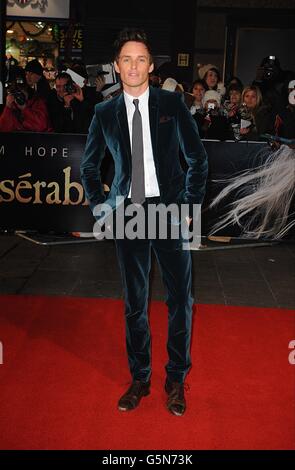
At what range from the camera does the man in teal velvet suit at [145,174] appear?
3.20 metres

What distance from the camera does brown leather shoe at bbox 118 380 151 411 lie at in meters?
3.37

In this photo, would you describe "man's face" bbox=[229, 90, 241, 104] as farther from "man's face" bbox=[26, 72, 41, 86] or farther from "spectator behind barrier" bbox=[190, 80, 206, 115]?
"man's face" bbox=[26, 72, 41, 86]

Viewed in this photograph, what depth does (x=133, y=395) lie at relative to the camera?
344 cm

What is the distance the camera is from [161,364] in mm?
4055

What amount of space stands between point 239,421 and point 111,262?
12.1ft

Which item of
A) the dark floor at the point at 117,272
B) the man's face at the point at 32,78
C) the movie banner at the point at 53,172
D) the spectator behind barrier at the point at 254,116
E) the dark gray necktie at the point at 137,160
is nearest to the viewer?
the dark gray necktie at the point at 137,160

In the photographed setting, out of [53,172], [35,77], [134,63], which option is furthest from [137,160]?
[35,77]

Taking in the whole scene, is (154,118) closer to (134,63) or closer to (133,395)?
(134,63)

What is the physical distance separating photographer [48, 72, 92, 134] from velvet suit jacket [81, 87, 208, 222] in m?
4.49

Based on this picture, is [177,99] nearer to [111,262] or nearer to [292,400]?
[292,400]

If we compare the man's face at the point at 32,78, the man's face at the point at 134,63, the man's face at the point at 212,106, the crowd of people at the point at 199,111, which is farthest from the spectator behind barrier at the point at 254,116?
the man's face at the point at 134,63

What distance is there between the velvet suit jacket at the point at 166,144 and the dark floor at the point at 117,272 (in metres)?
2.34

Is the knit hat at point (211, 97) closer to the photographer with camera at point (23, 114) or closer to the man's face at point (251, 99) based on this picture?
the man's face at point (251, 99)
